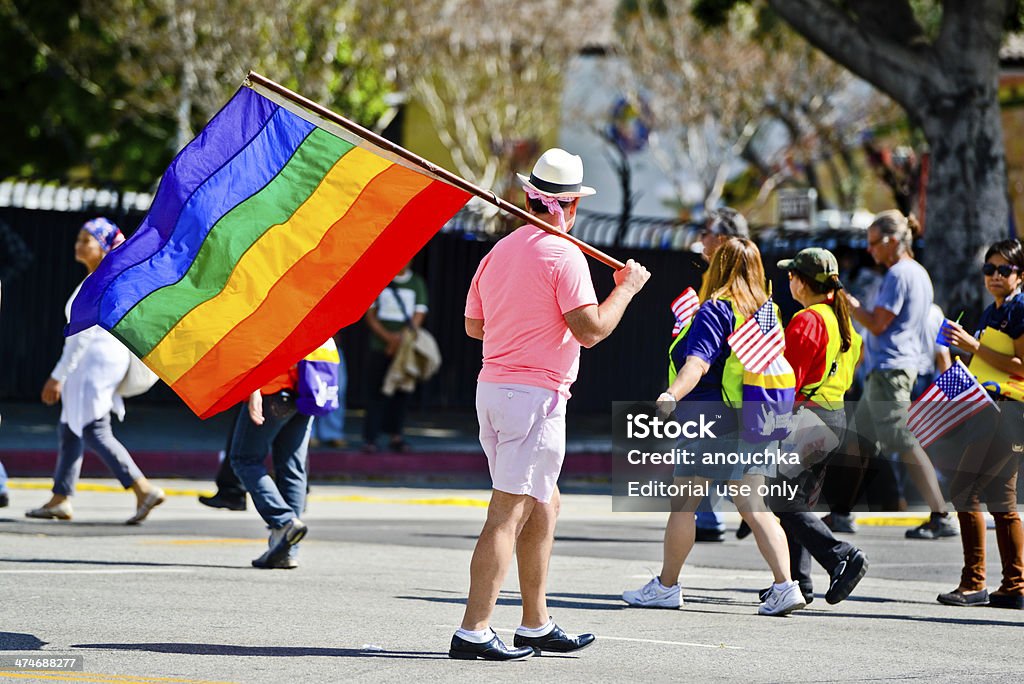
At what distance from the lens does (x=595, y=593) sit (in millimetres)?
8336

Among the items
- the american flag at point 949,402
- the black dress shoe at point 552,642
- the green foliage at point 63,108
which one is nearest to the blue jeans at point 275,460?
the black dress shoe at point 552,642

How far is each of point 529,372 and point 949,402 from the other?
9.74 feet

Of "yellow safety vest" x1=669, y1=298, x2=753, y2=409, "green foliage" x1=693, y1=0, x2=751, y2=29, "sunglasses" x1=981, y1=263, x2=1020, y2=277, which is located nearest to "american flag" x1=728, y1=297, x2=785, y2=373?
"yellow safety vest" x1=669, y1=298, x2=753, y2=409

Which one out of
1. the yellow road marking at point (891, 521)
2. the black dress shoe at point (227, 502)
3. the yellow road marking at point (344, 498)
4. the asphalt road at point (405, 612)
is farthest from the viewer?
the yellow road marking at point (344, 498)

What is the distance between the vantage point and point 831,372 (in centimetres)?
814

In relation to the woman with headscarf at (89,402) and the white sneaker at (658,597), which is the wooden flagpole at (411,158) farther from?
the woman with headscarf at (89,402)

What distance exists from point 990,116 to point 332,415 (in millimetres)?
7525

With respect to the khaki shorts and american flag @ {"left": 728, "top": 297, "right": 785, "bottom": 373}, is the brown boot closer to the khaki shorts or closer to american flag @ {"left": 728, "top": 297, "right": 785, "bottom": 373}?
american flag @ {"left": 728, "top": 297, "right": 785, "bottom": 373}

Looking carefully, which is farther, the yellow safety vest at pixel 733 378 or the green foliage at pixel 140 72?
the green foliage at pixel 140 72

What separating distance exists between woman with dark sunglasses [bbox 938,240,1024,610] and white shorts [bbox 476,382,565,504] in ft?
9.43

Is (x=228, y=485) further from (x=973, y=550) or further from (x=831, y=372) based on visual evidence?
(x=973, y=550)

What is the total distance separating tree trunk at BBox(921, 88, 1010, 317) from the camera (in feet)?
54.4

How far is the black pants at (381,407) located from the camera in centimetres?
1557

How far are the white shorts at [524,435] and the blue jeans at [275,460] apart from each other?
2.67 meters
